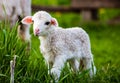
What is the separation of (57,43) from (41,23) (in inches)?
16.6

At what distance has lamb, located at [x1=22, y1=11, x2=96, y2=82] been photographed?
664 cm

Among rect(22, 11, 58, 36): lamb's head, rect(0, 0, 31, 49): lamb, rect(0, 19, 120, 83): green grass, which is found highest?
rect(0, 0, 31, 49): lamb

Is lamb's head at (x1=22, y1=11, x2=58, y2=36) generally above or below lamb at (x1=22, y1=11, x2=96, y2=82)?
above

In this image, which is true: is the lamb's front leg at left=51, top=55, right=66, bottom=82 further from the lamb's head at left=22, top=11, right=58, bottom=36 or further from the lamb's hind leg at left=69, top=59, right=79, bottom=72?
the lamb's hind leg at left=69, top=59, right=79, bottom=72

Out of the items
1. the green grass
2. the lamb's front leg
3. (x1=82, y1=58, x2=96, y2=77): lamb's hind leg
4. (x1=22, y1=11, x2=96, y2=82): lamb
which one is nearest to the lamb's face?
(x1=22, y1=11, x2=96, y2=82): lamb

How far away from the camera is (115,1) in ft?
51.0

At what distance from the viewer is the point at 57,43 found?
22.5ft

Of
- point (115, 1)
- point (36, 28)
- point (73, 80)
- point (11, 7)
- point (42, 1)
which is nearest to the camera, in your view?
point (36, 28)

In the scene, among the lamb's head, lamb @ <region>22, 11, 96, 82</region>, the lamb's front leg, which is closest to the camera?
the lamb's head

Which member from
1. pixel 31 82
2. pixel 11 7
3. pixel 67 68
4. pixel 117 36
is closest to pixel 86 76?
pixel 67 68

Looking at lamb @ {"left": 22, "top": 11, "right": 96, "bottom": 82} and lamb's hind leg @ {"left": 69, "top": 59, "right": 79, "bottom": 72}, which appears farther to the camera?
A: lamb's hind leg @ {"left": 69, "top": 59, "right": 79, "bottom": 72}

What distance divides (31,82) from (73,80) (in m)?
0.54

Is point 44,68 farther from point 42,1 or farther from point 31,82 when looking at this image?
point 42,1

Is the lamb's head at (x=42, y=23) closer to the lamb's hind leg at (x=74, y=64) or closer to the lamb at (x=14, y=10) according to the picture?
the lamb's hind leg at (x=74, y=64)
